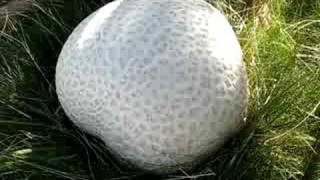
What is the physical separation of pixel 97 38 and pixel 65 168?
1.16ft

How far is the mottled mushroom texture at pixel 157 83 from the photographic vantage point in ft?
5.75

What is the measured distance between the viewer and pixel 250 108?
2008mm

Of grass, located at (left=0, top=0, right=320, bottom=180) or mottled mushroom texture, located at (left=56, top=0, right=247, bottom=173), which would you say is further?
grass, located at (left=0, top=0, right=320, bottom=180)

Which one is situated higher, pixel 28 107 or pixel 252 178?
pixel 28 107

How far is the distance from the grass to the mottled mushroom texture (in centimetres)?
9

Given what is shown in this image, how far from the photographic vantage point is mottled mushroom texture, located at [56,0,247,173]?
1.75 meters

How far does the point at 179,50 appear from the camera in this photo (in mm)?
1774

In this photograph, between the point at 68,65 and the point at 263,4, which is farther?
the point at 263,4

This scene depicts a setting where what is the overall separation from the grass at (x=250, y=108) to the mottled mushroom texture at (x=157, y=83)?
0.09 m

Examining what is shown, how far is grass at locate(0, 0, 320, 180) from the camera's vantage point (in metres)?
1.90

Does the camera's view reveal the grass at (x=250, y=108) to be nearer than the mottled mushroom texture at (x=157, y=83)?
No

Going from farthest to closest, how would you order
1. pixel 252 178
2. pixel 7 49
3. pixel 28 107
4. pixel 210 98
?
pixel 7 49 → pixel 28 107 → pixel 252 178 → pixel 210 98

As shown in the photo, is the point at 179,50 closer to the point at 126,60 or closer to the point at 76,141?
the point at 126,60

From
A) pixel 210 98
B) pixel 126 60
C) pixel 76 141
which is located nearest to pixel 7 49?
pixel 76 141
